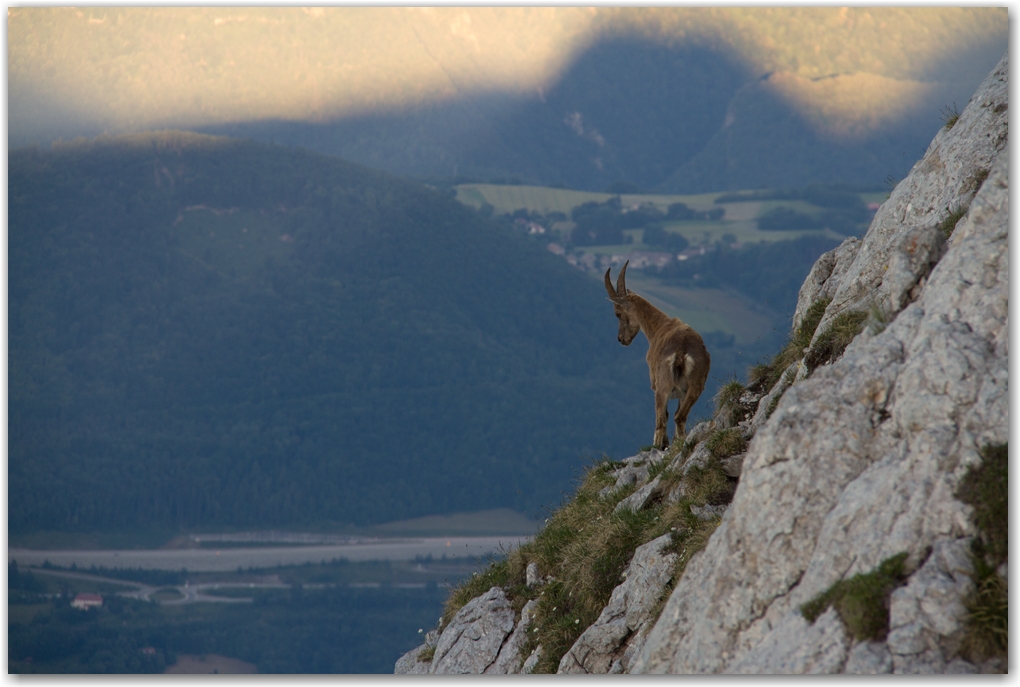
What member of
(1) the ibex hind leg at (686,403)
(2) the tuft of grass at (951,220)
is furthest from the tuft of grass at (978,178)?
(1) the ibex hind leg at (686,403)

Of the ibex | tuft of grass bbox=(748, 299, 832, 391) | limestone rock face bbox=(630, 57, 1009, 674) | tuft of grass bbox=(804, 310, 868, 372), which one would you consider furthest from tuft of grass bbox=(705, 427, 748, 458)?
limestone rock face bbox=(630, 57, 1009, 674)

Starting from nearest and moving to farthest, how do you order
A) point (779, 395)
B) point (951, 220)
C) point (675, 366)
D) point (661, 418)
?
1. point (951, 220)
2. point (779, 395)
3. point (675, 366)
4. point (661, 418)

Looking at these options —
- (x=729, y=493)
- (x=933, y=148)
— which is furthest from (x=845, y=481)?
(x=933, y=148)

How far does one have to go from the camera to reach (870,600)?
785 centimetres

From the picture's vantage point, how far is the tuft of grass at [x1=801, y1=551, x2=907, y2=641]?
782cm

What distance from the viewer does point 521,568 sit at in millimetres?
16562

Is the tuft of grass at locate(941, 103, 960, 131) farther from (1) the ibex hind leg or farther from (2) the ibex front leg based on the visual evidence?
(2) the ibex front leg

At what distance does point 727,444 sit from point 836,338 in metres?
2.60

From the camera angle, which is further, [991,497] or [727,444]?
[727,444]

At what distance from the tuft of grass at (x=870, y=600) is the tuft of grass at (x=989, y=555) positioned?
578 millimetres

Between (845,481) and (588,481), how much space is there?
31.6ft

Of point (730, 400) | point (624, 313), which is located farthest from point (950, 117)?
point (624, 313)

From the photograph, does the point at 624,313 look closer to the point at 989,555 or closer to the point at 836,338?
the point at 836,338

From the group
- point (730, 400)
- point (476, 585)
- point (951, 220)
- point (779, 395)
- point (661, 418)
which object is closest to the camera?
point (951, 220)
